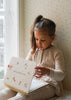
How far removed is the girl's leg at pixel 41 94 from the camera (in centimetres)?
109

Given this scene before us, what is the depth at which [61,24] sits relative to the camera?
134 cm

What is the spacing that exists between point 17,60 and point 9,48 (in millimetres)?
397

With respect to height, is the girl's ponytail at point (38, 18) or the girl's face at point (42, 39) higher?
the girl's ponytail at point (38, 18)

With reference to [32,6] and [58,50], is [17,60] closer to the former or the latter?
[58,50]

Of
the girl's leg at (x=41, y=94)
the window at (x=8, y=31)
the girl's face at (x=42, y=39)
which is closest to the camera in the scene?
the girl's leg at (x=41, y=94)

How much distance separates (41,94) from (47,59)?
0.26 meters

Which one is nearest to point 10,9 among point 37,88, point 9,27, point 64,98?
point 9,27

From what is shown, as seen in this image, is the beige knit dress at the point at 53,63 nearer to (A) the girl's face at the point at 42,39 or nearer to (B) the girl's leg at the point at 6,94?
(A) the girl's face at the point at 42,39

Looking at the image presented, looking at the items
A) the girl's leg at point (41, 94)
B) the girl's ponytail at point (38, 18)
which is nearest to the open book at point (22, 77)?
the girl's leg at point (41, 94)

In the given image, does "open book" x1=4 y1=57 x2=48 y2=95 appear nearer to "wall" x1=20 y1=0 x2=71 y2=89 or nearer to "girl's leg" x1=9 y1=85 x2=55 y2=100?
"girl's leg" x1=9 y1=85 x2=55 y2=100

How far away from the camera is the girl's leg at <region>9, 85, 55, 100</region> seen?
1087 mm

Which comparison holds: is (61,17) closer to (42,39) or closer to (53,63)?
(42,39)

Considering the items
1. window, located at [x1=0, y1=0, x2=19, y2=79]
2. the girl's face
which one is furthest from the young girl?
window, located at [x1=0, y1=0, x2=19, y2=79]

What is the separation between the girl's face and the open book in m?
0.19
